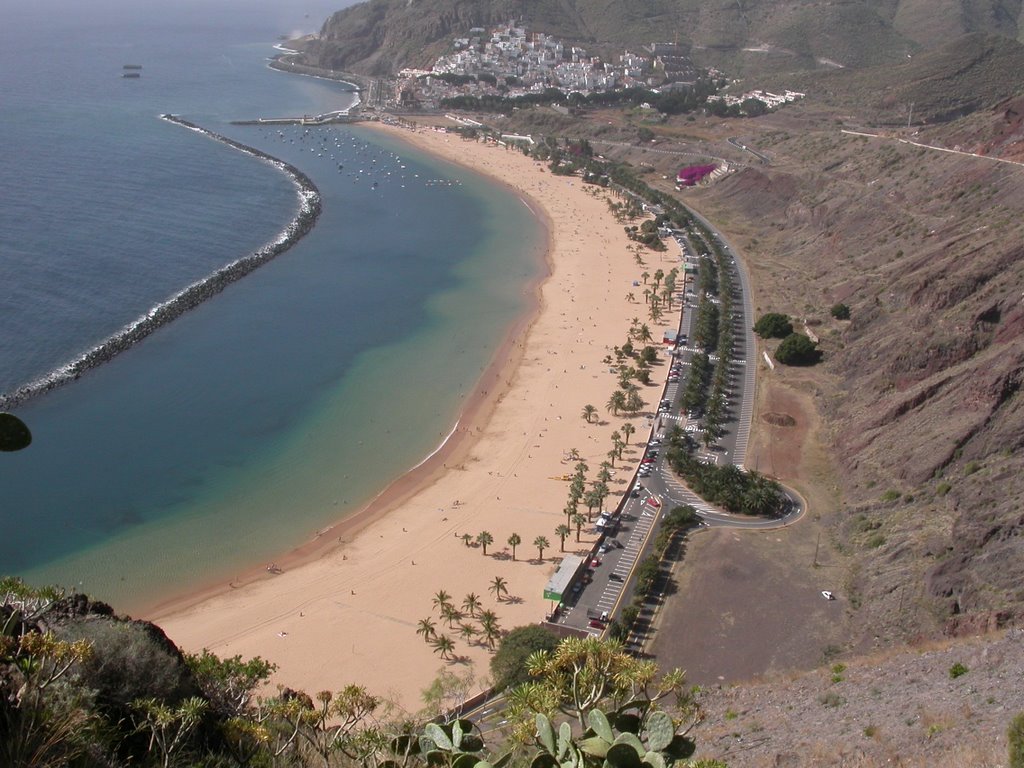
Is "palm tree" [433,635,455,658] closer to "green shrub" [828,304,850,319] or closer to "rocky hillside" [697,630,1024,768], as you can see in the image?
"rocky hillside" [697,630,1024,768]

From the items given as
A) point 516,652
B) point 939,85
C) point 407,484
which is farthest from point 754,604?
point 939,85

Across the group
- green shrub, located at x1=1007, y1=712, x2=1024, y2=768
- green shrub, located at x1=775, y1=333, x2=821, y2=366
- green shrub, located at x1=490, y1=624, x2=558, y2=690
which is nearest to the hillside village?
green shrub, located at x1=775, y1=333, x2=821, y2=366

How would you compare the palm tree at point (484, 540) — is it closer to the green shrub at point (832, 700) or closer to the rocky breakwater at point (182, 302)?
the green shrub at point (832, 700)

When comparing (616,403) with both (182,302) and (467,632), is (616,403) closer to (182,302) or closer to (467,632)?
(467,632)

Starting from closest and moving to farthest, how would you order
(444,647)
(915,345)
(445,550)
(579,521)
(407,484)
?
1. (444,647)
2. (445,550)
3. (579,521)
4. (407,484)
5. (915,345)

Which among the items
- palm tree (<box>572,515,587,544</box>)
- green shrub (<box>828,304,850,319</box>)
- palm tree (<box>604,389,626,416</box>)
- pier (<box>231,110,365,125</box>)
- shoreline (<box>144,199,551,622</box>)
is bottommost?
shoreline (<box>144,199,551,622</box>)

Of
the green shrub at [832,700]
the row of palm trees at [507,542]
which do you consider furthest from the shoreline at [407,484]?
the green shrub at [832,700]

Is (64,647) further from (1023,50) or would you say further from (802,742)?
(1023,50)
